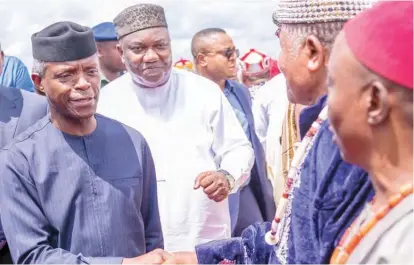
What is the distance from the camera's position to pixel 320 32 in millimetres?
2449

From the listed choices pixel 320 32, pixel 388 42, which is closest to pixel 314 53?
pixel 320 32

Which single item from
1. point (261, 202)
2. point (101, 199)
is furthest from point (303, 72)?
point (261, 202)

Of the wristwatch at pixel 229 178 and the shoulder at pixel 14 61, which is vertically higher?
the shoulder at pixel 14 61

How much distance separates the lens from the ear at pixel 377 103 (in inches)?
72.1

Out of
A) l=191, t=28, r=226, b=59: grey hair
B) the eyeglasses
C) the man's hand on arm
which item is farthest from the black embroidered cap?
l=191, t=28, r=226, b=59: grey hair

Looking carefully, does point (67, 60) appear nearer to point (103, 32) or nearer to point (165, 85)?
point (165, 85)

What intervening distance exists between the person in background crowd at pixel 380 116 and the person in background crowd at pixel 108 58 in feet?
15.7

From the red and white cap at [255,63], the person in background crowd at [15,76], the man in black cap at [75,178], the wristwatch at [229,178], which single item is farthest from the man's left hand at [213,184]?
the red and white cap at [255,63]

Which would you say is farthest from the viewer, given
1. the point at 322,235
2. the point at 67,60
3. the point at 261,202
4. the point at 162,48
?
the point at 261,202

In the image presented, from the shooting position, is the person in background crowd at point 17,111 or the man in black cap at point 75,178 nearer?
the man in black cap at point 75,178

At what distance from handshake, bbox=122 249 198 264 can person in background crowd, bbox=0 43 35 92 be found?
2880 mm

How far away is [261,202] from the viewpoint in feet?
19.9

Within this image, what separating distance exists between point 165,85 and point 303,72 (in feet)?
8.39

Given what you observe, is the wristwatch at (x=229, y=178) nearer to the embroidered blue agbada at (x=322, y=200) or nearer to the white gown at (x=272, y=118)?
the white gown at (x=272, y=118)
